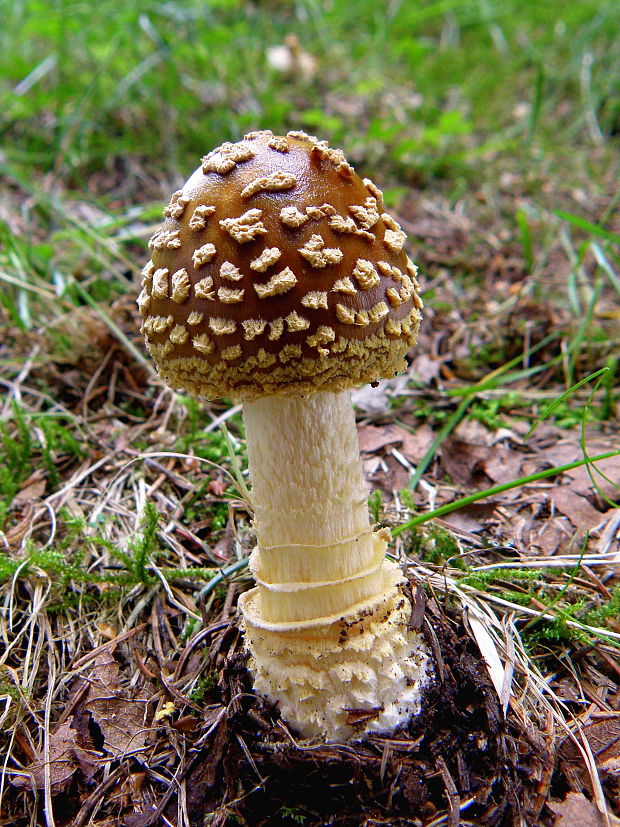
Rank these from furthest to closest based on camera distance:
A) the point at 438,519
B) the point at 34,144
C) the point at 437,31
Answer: the point at 437,31 → the point at 34,144 → the point at 438,519

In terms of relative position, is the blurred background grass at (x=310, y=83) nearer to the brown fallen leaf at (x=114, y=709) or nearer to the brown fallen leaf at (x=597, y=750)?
the brown fallen leaf at (x=114, y=709)

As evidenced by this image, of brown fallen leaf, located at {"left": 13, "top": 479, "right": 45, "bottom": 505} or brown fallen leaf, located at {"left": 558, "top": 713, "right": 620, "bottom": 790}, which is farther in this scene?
brown fallen leaf, located at {"left": 13, "top": 479, "right": 45, "bottom": 505}

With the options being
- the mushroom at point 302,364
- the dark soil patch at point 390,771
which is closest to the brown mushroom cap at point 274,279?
the mushroom at point 302,364

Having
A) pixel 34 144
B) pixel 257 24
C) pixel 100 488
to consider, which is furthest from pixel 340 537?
pixel 257 24

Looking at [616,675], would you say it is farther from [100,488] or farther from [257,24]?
[257,24]

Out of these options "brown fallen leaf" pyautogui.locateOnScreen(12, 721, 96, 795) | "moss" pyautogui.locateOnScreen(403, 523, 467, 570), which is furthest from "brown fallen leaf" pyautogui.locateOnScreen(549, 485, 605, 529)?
"brown fallen leaf" pyautogui.locateOnScreen(12, 721, 96, 795)

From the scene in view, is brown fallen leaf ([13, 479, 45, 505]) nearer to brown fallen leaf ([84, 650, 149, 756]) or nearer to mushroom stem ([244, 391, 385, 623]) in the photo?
brown fallen leaf ([84, 650, 149, 756])
